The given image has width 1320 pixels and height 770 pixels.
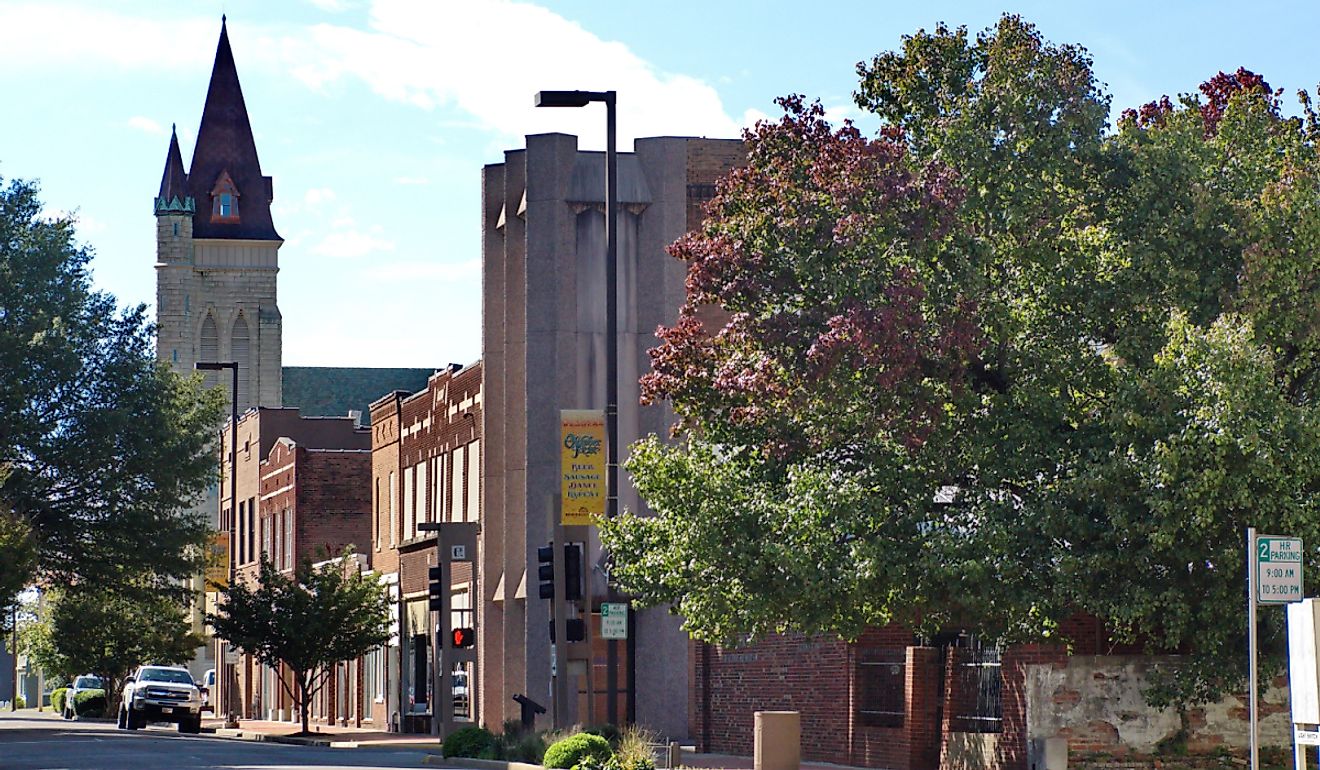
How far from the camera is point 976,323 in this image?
79.2 feet

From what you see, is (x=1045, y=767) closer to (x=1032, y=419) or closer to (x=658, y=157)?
(x=1032, y=419)

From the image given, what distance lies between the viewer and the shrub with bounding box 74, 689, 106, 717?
77756 mm

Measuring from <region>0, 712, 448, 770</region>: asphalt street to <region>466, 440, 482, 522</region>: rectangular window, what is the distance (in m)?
6.60

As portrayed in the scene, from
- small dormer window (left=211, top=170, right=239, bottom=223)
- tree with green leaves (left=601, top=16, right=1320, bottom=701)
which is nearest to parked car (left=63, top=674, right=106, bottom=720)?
small dormer window (left=211, top=170, right=239, bottom=223)

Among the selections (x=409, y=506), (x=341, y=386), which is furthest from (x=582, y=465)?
(x=341, y=386)

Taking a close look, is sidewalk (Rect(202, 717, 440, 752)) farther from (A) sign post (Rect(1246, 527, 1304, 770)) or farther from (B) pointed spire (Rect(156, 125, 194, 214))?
(B) pointed spire (Rect(156, 125, 194, 214))

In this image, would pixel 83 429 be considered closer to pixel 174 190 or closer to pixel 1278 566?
pixel 1278 566

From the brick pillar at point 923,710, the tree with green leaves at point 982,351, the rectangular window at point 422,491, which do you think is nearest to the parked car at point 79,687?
the rectangular window at point 422,491

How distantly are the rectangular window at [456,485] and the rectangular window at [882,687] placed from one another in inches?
801

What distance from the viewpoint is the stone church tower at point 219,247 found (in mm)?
140375

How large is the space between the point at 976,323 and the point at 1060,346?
1415 mm

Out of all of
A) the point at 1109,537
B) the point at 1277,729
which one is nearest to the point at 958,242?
the point at 1109,537

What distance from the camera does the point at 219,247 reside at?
14238 cm

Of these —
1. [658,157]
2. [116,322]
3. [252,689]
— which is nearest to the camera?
[658,157]
